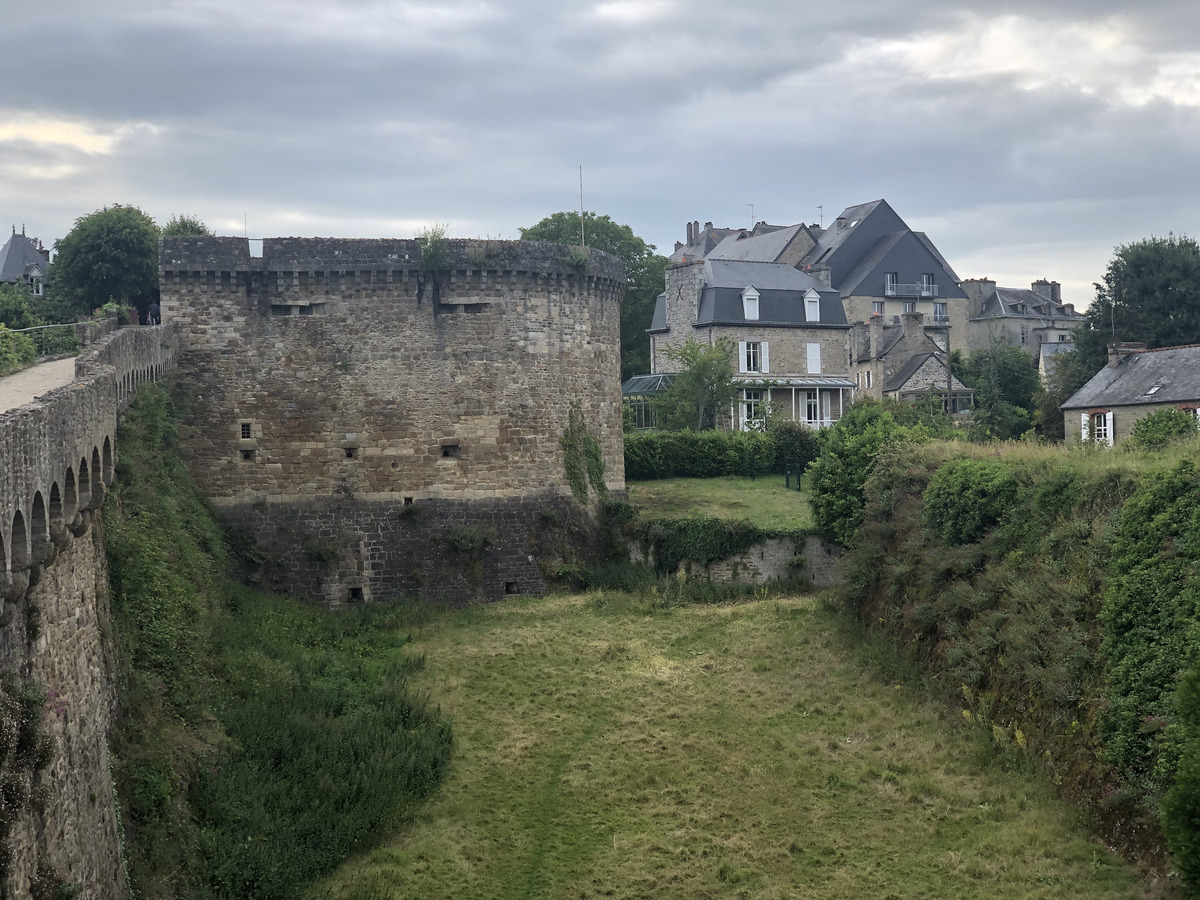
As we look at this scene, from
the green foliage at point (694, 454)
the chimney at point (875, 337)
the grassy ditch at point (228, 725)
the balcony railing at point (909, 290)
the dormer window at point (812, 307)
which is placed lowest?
the grassy ditch at point (228, 725)

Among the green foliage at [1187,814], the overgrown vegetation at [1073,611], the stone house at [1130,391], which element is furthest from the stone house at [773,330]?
the green foliage at [1187,814]

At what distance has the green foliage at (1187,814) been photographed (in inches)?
444

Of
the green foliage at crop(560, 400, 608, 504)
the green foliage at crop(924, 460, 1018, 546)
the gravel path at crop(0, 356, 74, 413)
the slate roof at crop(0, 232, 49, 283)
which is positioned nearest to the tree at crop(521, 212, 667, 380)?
the slate roof at crop(0, 232, 49, 283)

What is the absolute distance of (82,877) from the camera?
962 cm

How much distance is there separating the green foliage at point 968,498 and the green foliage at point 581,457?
7.68m

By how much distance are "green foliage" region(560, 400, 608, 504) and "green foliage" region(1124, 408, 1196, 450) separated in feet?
34.2

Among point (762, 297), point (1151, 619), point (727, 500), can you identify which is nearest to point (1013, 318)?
point (762, 297)

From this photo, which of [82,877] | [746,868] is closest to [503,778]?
[746,868]

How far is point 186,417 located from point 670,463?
1487cm

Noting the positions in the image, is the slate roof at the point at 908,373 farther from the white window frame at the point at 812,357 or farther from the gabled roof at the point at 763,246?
the gabled roof at the point at 763,246

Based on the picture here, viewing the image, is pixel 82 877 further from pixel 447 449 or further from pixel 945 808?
pixel 447 449

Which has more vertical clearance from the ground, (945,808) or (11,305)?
(11,305)

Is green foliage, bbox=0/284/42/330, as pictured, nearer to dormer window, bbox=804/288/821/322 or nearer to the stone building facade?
the stone building facade

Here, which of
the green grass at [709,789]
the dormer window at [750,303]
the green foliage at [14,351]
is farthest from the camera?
the dormer window at [750,303]
